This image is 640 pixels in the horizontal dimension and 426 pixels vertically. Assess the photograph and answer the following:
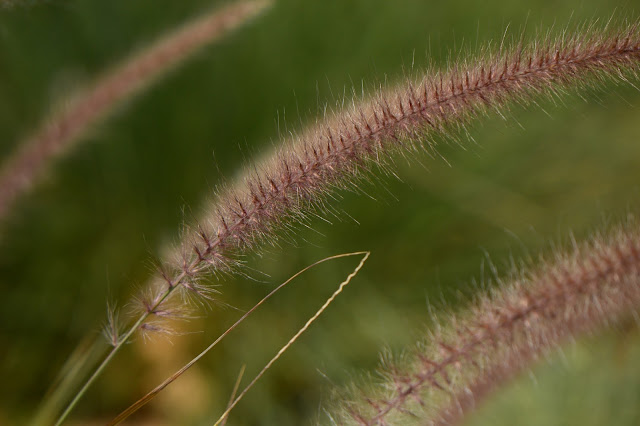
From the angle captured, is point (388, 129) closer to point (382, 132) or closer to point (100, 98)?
point (382, 132)

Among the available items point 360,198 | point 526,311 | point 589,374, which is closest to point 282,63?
point 360,198

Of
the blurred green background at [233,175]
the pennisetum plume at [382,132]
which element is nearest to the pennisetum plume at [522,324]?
the pennisetum plume at [382,132]

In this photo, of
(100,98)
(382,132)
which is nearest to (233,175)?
(100,98)

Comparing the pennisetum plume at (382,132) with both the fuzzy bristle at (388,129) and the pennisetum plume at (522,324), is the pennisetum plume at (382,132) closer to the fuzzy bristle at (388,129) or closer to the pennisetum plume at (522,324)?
the fuzzy bristle at (388,129)

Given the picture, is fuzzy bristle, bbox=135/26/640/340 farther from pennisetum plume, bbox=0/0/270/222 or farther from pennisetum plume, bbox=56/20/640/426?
pennisetum plume, bbox=0/0/270/222

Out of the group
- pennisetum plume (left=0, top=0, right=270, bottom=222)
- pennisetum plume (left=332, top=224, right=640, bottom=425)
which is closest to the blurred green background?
pennisetum plume (left=0, top=0, right=270, bottom=222)

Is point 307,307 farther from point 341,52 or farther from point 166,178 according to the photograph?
point 341,52

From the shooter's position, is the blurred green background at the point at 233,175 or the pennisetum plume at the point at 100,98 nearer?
the pennisetum plume at the point at 100,98
